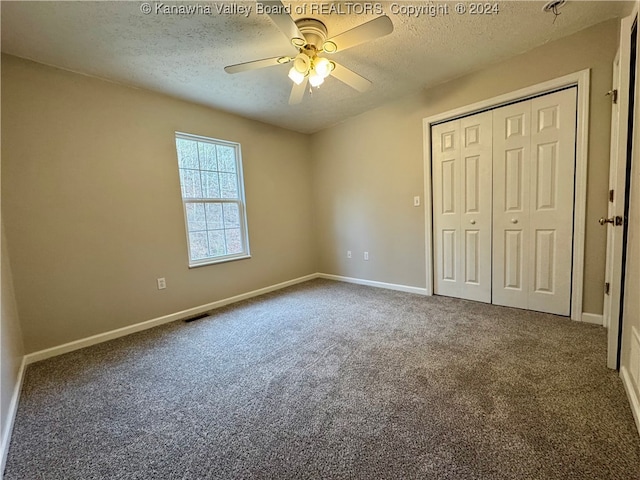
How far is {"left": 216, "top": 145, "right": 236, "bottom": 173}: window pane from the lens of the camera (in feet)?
11.3

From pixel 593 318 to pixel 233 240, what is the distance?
3.74 metres

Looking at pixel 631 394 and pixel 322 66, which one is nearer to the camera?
pixel 631 394

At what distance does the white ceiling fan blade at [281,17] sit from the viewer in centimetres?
138

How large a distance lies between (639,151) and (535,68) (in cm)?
153

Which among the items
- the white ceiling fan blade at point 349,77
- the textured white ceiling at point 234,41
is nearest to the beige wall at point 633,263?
the textured white ceiling at point 234,41

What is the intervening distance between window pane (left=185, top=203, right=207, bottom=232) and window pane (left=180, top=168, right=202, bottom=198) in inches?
4.6

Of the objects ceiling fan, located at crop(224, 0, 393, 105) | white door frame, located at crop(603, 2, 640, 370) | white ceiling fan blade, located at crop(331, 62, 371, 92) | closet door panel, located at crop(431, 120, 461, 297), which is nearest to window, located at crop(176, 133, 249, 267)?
ceiling fan, located at crop(224, 0, 393, 105)

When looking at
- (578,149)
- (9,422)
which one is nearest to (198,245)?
(9,422)

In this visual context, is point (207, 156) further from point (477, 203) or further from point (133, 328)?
point (477, 203)

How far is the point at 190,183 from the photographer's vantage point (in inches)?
125

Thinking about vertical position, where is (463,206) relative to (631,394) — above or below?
above

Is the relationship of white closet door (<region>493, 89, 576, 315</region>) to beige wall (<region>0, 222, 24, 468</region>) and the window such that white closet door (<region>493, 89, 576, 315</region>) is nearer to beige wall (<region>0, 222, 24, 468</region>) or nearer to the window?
the window

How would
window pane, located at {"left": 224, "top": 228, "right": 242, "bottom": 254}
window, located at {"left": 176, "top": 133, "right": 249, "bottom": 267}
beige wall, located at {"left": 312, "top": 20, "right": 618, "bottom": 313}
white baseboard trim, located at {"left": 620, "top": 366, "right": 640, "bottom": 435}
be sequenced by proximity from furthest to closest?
window pane, located at {"left": 224, "top": 228, "right": 242, "bottom": 254} → window, located at {"left": 176, "top": 133, "right": 249, "bottom": 267} → beige wall, located at {"left": 312, "top": 20, "right": 618, "bottom": 313} → white baseboard trim, located at {"left": 620, "top": 366, "right": 640, "bottom": 435}

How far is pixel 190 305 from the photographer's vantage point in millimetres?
3123
